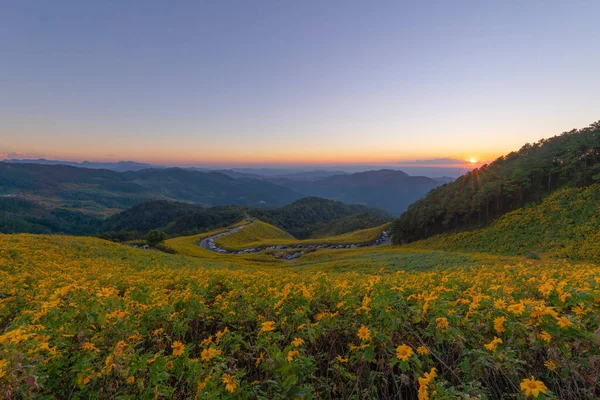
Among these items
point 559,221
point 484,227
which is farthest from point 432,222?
point 559,221

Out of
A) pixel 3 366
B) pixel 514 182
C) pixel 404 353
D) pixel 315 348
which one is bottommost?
pixel 315 348

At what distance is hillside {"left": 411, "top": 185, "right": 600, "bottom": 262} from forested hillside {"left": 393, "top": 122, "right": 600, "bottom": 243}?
4550 millimetres

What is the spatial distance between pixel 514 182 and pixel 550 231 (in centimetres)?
1671

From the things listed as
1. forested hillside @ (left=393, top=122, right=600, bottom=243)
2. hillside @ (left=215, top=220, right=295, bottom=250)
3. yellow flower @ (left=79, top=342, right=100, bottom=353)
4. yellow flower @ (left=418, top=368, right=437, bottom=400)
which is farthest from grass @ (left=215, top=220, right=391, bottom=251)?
yellow flower @ (left=418, top=368, right=437, bottom=400)

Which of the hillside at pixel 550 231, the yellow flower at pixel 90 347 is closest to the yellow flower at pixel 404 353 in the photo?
the yellow flower at pixel 90 347

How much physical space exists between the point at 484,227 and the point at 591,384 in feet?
153

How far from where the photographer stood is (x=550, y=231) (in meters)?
30.1

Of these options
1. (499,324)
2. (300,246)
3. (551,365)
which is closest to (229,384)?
(499,324)

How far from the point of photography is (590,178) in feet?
116

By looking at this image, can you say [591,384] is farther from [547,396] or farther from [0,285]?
[0,285]

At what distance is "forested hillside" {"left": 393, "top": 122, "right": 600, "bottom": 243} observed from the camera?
3959 centimetres

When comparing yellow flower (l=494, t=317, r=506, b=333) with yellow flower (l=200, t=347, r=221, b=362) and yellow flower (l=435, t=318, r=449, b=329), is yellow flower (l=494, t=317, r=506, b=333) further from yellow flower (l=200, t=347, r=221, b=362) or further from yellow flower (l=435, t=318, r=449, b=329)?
yellow flower (l=200, t=347, r=221, b=362)

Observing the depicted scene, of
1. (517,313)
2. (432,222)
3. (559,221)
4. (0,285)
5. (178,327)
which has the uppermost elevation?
(517,313)

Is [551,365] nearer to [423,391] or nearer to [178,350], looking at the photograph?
[423,391]
